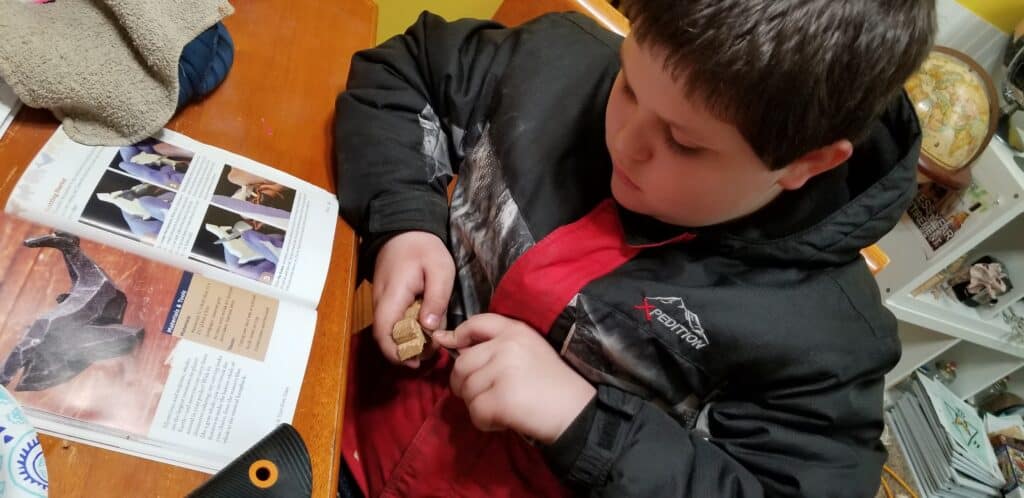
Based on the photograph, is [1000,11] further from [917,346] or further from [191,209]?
[191,209]

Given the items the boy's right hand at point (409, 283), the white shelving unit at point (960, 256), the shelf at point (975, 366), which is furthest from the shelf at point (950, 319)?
the boy's right hand at point (409, 283)

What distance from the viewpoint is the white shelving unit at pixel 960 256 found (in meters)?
1.25

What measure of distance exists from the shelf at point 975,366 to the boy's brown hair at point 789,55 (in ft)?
5.09

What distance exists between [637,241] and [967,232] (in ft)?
3.30

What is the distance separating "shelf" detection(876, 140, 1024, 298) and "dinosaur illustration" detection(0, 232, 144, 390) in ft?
4.59

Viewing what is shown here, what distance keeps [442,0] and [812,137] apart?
3.52 ft

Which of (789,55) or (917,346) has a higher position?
(789,55)

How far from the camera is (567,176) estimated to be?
667mm

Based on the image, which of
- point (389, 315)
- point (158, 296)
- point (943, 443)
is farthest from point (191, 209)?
point (943, 443)

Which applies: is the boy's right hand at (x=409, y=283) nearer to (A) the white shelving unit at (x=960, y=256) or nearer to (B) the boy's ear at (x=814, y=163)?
(B) the boy's ear at (x=814, y=163)

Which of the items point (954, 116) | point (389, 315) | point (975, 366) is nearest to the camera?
Answer: point (389, 315)

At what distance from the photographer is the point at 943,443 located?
5.10ft

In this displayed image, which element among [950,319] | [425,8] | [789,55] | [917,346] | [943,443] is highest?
[789,55]

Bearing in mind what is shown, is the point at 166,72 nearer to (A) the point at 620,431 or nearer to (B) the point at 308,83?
(B) the point at 308,83
